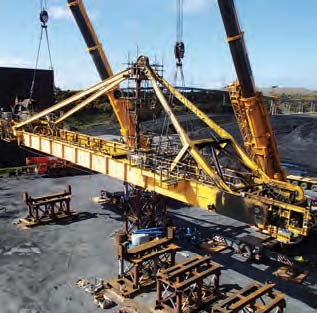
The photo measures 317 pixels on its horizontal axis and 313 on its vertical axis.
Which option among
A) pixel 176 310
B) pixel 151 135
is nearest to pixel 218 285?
pixel 176 310

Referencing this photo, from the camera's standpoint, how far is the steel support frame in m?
13.6

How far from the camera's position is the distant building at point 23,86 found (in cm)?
3816

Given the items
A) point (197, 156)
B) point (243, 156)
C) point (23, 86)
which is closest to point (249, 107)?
point (243, 156)

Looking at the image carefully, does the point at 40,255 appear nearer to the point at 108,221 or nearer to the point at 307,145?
the point at 108,221

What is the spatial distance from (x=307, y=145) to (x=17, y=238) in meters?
35.5

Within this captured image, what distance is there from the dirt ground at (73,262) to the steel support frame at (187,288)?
31.9 inches

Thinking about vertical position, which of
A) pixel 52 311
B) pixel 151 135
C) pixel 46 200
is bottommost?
pixel 52 311

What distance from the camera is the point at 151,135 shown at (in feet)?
72.3

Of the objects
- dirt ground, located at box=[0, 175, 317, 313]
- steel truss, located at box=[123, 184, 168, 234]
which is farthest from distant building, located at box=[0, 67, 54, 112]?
steel truss, located at box=[123, 184, 168, 234]

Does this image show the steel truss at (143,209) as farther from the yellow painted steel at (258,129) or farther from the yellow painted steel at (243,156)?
the yellow painted steel at (258,129)

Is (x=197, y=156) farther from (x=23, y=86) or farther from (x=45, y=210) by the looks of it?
(x=23, y=86)

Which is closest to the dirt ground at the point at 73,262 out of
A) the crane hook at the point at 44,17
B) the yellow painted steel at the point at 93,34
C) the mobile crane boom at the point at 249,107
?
the mobile crane boom at the point at 249,107

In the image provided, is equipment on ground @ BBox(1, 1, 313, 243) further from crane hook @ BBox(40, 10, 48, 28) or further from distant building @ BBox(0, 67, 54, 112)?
distant building @ BBox(0, 67, 54, 112)

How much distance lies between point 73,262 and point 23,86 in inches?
1033
